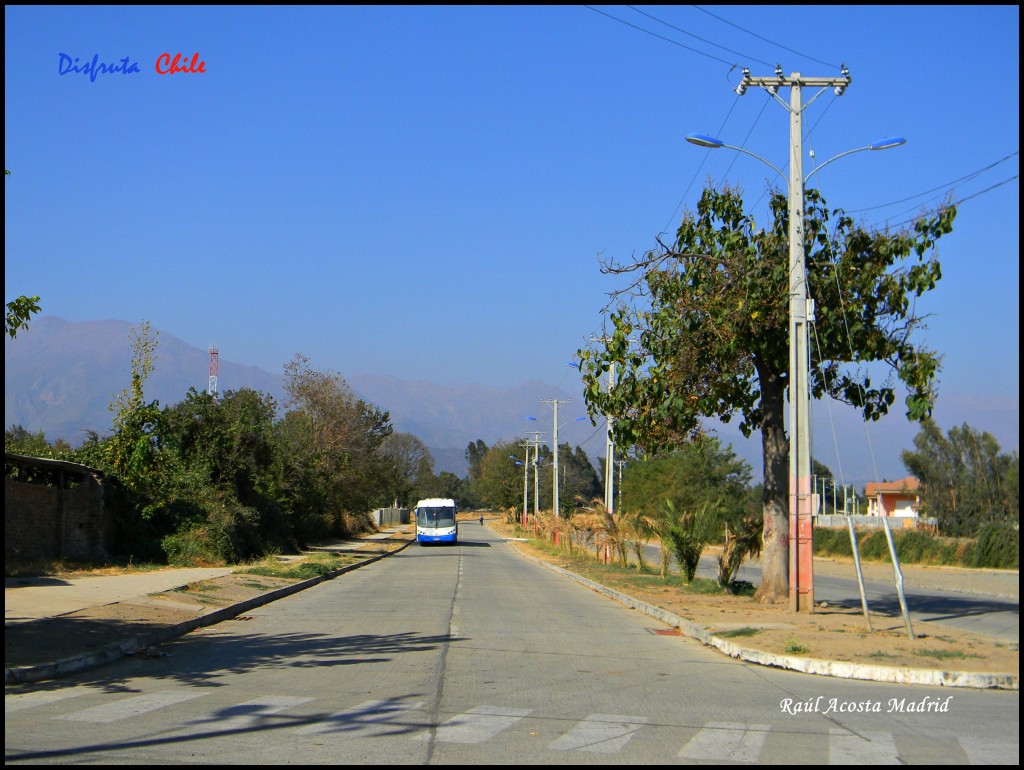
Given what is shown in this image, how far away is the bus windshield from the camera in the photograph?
58562 mm

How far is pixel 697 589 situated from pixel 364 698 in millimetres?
14203

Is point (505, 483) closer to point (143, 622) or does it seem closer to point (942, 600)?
point (942, 600)

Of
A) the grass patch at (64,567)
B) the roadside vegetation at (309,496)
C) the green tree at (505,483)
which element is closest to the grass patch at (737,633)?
the roadside vegetation at (309,496)

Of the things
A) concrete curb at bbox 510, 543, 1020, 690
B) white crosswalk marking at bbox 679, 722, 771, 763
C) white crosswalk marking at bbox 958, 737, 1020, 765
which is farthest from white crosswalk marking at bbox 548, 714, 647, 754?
concrete curb at bbox 510, 543, 1020, 690

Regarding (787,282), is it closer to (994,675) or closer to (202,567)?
(994,675)

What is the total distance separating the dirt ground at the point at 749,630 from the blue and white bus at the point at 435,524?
36.0 metres

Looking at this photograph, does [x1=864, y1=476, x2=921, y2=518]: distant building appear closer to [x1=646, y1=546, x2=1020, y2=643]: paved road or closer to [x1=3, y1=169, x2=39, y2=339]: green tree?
[x1=646, y1=546, x2=1020, y2=643]: paved road

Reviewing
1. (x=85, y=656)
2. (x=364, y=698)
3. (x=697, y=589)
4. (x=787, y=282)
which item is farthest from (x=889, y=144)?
(x=85, y=656)

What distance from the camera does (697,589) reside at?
74.2ft

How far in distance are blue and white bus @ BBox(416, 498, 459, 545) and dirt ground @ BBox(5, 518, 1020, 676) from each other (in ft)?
118

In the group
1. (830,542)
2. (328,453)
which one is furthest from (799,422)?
(328,453)

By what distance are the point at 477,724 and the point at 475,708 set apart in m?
0.75

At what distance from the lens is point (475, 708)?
30.3 ft

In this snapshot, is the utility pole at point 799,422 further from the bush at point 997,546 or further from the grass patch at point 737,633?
the bush at point 997,546
